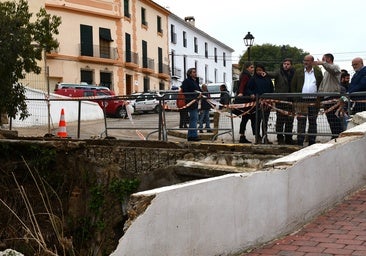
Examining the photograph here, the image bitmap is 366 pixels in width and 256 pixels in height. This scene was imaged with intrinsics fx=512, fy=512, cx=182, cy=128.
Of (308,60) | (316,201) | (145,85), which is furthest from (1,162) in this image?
(145,85)

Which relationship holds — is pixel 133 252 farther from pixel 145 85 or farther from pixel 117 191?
pixel 145 85

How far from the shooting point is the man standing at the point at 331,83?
9.45 m

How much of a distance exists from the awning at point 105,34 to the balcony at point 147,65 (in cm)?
531

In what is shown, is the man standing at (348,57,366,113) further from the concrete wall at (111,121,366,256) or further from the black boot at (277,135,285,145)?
the concrete wall at (111,121,366,256)

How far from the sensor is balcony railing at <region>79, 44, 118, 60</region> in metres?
40.1

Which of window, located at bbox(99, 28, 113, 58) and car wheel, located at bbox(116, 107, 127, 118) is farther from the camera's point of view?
window, located at bbox(99, 28, 113, 58)

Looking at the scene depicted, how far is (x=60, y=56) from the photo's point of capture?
125 feet

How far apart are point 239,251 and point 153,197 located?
138 centimetres

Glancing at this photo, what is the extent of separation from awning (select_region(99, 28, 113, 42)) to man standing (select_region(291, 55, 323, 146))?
32.4 m

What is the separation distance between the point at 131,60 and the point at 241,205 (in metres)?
39.9

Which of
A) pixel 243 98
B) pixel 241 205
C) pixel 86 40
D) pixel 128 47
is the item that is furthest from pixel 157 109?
pixel 128 47

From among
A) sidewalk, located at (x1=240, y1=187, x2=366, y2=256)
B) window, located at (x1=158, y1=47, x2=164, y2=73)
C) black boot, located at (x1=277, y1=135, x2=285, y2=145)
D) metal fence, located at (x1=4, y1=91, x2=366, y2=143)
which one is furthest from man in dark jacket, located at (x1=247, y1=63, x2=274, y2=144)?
window, located at (x1=158, y1=47, x2=164, y2=73)

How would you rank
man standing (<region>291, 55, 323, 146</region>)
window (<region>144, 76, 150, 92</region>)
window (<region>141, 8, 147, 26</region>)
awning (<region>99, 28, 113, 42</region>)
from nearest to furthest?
man standing (<region>291, 55, 323, 146</region>) → awning (<region>99, 28, 113, 42</region>) → window (<region>141, 8, 147, 26</region>) → window (<region>144, 76, 150, 92</region>)

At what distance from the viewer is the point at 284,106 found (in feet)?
32.4
